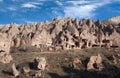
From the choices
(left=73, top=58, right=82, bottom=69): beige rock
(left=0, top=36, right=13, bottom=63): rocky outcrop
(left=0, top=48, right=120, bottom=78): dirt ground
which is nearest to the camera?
(left=0, top=48, right=120, bottom=78): dirt ground

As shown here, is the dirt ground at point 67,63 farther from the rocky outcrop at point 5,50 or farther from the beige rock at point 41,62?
the rocky outcrop at point 5,50

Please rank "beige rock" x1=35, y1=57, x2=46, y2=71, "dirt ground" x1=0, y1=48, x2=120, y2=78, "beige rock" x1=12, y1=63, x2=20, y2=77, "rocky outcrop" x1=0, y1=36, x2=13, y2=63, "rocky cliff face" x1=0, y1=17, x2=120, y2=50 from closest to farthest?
"beige rock" x1=12, y1=63, x2=20, y2=77
"dirt ground" x1=0, y1=48, x2=120, y2=78
"beige rock" x1=35, y1=57, x2=46, y2=71
"rocky outcrop" x1=0, y1=36, x2=13, y2=63
"rocky cliff face" x1=0, y1=17, x2=120, y2=50

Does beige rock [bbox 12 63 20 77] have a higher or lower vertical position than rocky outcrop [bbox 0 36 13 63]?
lower

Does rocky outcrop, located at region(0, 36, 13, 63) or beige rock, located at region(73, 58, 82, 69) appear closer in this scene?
beige rock, located at region(73, 58, 82, 69)

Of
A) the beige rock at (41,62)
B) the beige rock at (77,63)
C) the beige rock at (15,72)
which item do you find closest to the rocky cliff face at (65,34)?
the beige rock at (77,63)

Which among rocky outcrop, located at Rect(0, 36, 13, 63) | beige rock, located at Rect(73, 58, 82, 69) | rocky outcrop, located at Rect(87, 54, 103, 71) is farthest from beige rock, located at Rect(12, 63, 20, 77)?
rocky outcrop, located at Rect(87, 54, 103, 71)

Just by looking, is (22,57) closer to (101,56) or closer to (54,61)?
(54,61)

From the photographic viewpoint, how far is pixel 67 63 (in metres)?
128

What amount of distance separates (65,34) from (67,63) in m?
29.4

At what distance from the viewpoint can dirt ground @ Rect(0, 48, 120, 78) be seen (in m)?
118

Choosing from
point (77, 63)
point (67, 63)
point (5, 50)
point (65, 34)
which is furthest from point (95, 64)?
point (5, 50)

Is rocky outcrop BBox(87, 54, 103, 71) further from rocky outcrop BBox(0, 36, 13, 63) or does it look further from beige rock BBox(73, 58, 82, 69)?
rocky outcrop BBox(0, 36, 13, 63)

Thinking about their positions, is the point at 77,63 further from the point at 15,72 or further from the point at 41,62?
the point at 15,72

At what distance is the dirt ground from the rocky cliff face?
7281 millimetres
